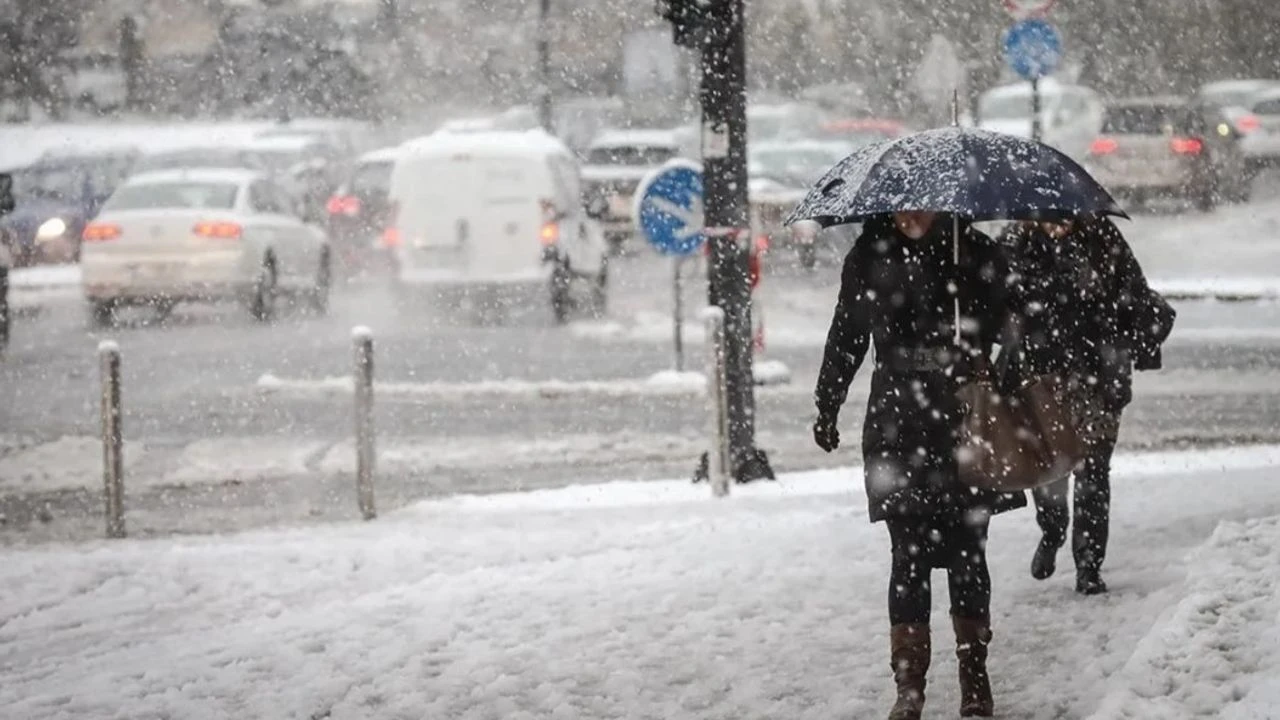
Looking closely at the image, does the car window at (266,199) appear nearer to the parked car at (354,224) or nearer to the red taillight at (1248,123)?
the parked car at (354,224)

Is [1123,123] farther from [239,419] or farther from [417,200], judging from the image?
[239,419]

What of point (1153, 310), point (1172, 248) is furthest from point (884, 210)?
point (1172, 248)

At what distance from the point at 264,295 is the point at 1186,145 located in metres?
15.2

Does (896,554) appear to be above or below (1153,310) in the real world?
below

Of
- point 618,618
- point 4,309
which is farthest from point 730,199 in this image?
point 4,309

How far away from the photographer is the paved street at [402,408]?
1223 centimetres

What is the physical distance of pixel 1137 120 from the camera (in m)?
30.8

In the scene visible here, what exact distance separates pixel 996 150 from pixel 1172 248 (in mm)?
23750

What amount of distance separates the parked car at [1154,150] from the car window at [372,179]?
396 inches

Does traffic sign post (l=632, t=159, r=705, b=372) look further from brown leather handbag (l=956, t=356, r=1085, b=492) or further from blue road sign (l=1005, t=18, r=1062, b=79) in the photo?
brown leather handbag (l=956, t=356, r=1085, b=492)

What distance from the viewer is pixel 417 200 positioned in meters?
21.5

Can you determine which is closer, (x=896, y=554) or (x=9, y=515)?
(x=896, y=554)

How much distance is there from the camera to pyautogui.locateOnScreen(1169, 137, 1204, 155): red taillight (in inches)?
1224

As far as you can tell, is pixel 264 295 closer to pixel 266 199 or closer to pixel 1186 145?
pixel 266 199
